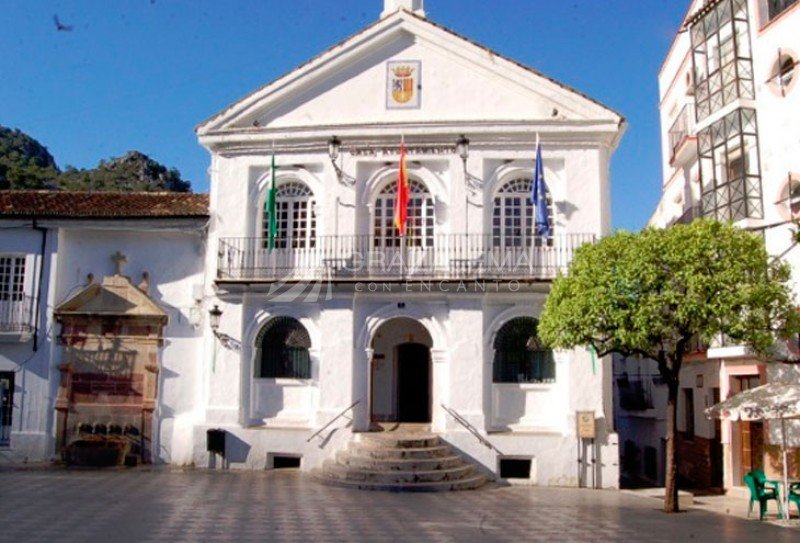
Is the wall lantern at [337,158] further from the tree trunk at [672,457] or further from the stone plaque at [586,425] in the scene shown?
the tree trunk at [672,457]

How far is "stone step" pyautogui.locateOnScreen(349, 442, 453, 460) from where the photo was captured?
17812 mm

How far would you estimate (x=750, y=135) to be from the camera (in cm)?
1855

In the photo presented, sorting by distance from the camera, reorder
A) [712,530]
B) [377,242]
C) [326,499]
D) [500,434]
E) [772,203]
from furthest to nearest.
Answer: [377,242] → [500,434] → [772,203] → [326,499] → [712,530]

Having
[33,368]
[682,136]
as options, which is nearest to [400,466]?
[33,368]

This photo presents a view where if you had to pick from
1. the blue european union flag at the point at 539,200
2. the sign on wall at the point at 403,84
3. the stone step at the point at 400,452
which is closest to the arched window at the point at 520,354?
the blue european union flag at the point at 539,200

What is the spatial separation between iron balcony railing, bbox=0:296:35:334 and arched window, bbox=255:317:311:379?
634cm

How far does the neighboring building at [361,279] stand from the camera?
760 inches

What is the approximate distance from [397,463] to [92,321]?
31.1ft

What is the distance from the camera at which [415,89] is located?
820 inches

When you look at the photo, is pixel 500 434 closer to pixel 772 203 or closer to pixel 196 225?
pixel 772 203

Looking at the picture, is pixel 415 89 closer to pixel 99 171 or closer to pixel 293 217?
pixel 293 217

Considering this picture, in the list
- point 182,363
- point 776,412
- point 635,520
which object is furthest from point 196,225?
point 776,412

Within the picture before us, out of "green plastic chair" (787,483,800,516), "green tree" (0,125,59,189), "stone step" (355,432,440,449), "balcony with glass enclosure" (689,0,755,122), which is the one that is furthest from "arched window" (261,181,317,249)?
"green tree" (0,125,59,189)

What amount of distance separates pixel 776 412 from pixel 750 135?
25.8 ft
